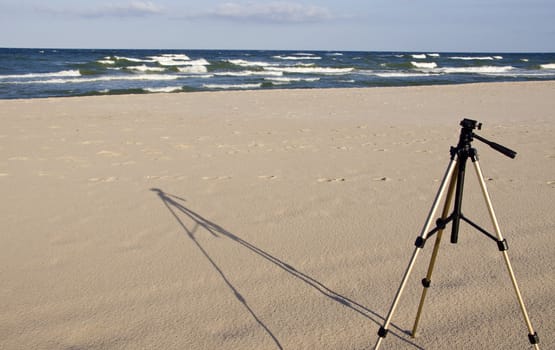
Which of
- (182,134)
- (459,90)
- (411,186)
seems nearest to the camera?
(411,186)

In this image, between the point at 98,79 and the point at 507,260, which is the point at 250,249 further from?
the point at 98,79

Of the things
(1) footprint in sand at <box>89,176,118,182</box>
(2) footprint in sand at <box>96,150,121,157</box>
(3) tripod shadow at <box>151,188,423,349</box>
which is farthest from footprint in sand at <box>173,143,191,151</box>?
(3) tripod shadow at <box>151,188,423,349</box>

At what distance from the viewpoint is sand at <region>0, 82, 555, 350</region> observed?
9.29 feet

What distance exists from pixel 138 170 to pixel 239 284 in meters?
3.45

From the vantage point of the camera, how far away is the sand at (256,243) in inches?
111

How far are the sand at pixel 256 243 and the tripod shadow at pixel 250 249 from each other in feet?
0.05

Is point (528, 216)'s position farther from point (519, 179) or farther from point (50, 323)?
point (50, 323)

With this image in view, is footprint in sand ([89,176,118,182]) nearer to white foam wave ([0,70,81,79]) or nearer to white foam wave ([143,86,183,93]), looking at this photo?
white foam wave ([143,86,183,93])

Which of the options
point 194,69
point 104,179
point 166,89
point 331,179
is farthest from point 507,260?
point 194,69

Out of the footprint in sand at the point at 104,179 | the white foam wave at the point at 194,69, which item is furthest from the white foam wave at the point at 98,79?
the footprint in sand at the point at 104,179

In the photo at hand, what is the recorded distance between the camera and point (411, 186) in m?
5.55

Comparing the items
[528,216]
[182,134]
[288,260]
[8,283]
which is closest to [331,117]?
[182,134]

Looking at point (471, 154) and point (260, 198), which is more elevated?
point (471, 154)

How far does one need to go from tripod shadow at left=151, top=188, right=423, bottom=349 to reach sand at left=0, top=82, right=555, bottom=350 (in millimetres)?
15
